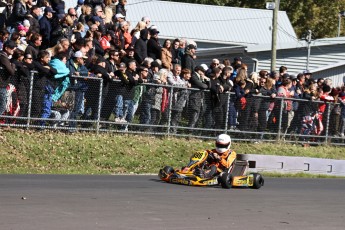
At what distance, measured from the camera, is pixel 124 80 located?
64.0ft

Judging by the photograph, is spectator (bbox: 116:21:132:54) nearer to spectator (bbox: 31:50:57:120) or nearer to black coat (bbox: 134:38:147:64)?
black coat (bbox: 134:38:147:64)

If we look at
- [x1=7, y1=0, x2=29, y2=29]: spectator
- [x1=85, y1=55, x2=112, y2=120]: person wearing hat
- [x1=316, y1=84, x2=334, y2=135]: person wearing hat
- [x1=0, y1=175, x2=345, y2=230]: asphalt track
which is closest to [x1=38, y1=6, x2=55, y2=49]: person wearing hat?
[x1=7, y1=0, x2=29, y2=29]: spectator

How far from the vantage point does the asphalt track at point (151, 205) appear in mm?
10289

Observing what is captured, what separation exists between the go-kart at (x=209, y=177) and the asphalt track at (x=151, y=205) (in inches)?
6.7

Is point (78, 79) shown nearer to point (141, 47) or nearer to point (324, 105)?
point (141, 47)

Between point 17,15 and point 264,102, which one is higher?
point 17,15

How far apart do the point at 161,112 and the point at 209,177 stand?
5079mm

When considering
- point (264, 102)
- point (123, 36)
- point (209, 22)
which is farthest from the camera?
point (209, 22)

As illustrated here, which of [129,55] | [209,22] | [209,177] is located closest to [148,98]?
[129,55]

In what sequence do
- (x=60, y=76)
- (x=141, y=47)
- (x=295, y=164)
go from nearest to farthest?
(x=60, y=76) → (x=295, y=164) → (x=141, y=47)

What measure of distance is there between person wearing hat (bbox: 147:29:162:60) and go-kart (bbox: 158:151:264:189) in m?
5.89

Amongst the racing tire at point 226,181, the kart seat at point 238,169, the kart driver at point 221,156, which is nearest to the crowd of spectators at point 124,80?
the kart driver at point 221,156

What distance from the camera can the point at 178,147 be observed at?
20.9 metres

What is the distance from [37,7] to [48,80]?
280 centimetres
